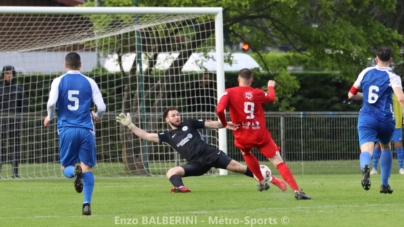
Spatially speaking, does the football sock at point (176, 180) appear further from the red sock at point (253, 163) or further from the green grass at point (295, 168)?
the green grass at point (295, 168)

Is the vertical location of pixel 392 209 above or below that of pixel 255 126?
below

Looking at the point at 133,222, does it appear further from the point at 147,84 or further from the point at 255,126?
the point at 147,84

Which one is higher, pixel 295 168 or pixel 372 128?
pixel 372 128

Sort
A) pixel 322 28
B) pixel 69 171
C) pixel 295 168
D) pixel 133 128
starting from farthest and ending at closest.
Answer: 1. pixel 322 28
2. pixel 295 168
3. pixel 133 128
4. pixel 69 171

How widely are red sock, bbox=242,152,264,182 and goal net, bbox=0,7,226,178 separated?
4729 mm

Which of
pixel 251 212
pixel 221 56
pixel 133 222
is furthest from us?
pixel 221 56

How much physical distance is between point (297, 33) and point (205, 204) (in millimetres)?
10063

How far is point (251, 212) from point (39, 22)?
1115 cm

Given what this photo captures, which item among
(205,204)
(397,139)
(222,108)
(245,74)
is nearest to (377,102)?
(245,74)

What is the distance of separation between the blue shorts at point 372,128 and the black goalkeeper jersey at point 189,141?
9.07 ft

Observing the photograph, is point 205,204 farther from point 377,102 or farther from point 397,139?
point 397,139

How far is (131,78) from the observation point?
66.4ft

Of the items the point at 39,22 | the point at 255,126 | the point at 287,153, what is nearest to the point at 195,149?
the point at 255,126

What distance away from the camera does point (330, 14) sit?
67.3 ft
